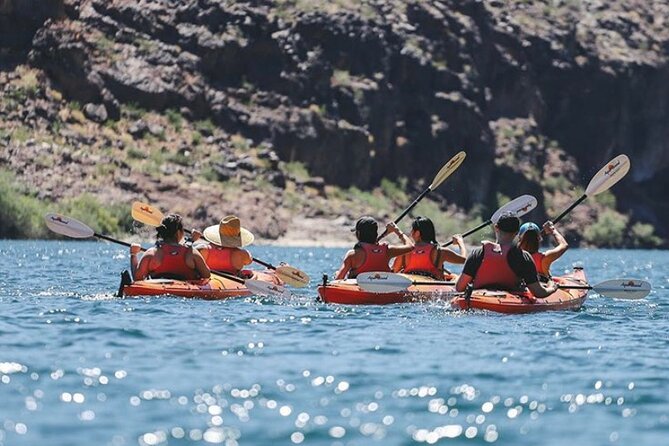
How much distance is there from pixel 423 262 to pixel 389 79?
67.5 m

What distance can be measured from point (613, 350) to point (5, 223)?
50.2m

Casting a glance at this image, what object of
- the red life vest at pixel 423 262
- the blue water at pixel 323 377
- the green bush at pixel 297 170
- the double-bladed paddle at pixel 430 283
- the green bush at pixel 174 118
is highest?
the green bush at pixel 174 118

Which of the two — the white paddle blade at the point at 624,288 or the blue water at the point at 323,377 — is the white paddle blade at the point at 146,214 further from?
the white paddle blade at the point at 624,288

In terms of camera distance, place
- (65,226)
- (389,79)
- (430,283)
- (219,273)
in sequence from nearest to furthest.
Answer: (430,283), (219,273), (65,226), (389,79)

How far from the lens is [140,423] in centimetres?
952

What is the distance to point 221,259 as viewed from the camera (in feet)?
67.9

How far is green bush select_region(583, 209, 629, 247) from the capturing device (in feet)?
309

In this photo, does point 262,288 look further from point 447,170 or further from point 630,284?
point 447,170

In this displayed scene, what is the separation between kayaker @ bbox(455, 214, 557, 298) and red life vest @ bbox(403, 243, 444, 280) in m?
2.41

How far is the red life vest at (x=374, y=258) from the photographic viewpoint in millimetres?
19562

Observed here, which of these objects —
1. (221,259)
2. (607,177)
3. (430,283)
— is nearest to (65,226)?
(221,259)

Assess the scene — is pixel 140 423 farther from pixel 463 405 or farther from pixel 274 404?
pixel 463 405

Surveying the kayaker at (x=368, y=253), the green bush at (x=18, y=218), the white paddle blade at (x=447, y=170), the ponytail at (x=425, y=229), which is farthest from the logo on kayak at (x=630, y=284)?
the green bush at (x=18, y=218)

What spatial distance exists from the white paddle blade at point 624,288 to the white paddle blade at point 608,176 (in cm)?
354
